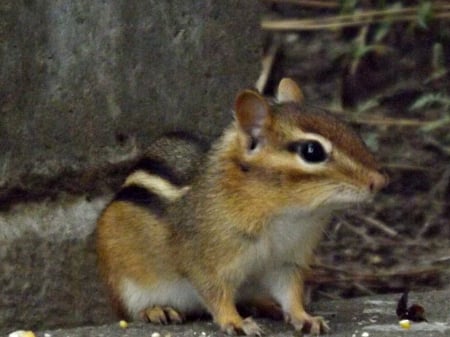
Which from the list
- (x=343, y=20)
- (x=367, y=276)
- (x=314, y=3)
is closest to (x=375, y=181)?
(x=367, y=276)

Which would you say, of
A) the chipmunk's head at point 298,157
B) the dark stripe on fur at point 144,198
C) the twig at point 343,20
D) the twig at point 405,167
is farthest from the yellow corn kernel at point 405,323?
the twig at point 343,20

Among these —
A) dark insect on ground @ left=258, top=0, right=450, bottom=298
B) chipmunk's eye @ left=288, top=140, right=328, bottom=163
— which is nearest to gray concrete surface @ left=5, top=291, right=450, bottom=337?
chipmunk's eye @ left=288, top=140, right=328, bottom=163

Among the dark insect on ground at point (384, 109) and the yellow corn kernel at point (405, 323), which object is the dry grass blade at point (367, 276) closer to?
the dark insect on ground at point (384, 109)

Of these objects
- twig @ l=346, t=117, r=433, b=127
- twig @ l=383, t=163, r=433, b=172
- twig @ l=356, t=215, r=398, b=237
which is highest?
twig @ l=346, t=117, r=433, b=127

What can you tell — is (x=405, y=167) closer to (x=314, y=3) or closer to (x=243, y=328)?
(x=314, y=3)

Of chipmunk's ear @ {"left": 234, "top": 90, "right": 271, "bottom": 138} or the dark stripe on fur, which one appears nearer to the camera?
chipmunk's ear @ {"left": 234, "top": 90, "right": 271, "bottom": 138}

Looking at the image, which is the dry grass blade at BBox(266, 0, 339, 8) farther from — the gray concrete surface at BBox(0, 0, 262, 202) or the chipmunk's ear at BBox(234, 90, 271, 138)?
the chipmunk's ear at BBox(234, 90, 271, 138)
